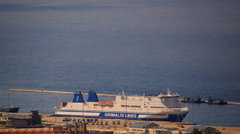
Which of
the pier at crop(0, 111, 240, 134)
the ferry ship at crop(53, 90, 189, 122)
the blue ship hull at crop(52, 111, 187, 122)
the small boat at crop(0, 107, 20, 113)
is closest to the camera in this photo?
the pier at crop(0, 111, 240, 134)

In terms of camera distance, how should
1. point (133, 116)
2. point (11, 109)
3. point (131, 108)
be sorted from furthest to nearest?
point (11, 109) < point (131, 108) < point (133, 116)

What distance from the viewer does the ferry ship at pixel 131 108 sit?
184 ft

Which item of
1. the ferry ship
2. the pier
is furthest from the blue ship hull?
the pier

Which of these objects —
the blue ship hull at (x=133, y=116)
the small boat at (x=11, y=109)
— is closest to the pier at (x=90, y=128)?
the blue ship hull at (x=133, y=116)

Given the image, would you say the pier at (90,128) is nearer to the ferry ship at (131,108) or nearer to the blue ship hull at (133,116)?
the blue ship hull at (133,116)

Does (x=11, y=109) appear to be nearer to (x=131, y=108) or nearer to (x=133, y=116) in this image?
(x=131, y=108)

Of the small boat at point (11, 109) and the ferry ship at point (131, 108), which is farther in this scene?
the small boat at point (11, 109)

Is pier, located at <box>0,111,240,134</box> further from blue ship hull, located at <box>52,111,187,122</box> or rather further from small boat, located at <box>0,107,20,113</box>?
small boat, located at <box>0,107,20,113</box>

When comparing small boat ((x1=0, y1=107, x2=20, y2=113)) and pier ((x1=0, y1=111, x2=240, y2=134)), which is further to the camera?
small boat ((x1=0, y1=107, x2=20, y2=113))

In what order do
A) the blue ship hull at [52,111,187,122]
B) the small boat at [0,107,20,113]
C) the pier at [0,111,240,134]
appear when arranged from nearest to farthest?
the pier at [0,111,240,134] < the blue ship hull at [52,111,187,122] < the small boat at [0,107,20,113]

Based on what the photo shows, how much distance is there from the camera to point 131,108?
57.6 m

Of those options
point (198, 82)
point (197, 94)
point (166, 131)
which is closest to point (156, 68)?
point (198, 82)

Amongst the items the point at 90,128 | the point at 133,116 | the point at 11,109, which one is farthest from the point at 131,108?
the point at 11,109

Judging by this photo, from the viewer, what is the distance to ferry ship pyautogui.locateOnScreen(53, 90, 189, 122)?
184 ft
